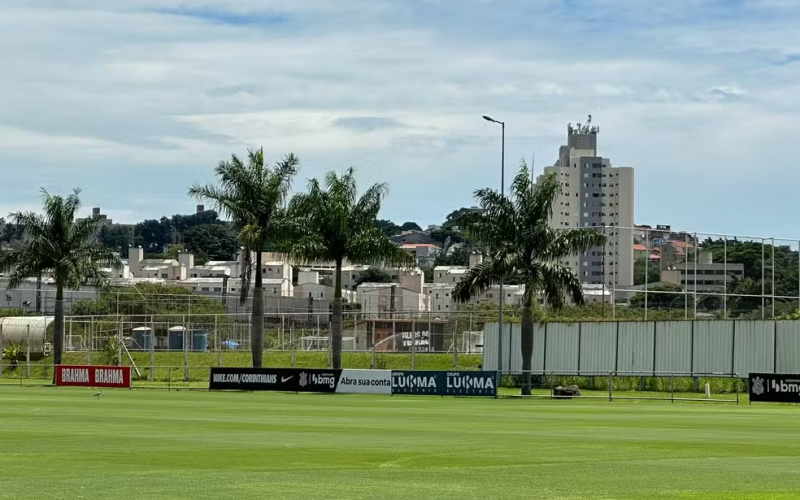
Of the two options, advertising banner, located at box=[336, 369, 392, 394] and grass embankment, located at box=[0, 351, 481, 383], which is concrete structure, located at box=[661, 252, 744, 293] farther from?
advertising banner, located at box=[336, 369, 392, 394]

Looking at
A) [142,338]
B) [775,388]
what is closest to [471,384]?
[775,388]

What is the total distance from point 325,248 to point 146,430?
40600 millimetres

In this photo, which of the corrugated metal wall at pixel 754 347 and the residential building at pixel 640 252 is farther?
the residential building at pixel 640 252

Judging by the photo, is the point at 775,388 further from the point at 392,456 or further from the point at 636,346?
the point at 392,456

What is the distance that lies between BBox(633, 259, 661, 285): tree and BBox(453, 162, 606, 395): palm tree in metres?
17.3

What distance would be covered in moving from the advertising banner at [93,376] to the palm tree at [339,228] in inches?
420

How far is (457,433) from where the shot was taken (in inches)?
1040

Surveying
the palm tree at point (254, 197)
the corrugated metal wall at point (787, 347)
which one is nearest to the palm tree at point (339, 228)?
the palm tree at point (254, 197)

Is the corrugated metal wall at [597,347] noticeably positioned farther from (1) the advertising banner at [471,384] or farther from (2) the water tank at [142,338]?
(2) the water tank at [142,338]

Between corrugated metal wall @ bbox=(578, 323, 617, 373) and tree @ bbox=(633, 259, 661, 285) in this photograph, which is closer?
corrugated metal wall @ bbox=(578, 323, 617, 373)

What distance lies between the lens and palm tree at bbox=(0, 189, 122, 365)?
3022 inches

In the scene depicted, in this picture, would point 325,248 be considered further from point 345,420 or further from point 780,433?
point 780,433

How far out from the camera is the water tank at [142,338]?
95.9 m

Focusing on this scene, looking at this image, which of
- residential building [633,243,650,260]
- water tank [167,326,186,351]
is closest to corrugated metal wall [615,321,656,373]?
residential building [633,243,650,260]
